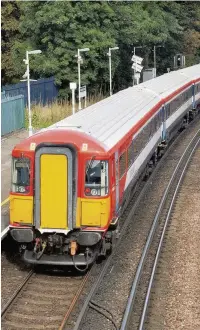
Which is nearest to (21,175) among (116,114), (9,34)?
(116,114)

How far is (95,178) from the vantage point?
11875 millimetres

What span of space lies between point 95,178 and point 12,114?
1710cm

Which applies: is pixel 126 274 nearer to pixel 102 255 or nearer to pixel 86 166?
pixel 102 255

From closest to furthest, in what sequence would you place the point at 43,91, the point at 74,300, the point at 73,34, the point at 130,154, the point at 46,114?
the point at 74,300 < the point at 130,154 < the point at 46,114 < the point at 73,34 < the point at 43,91

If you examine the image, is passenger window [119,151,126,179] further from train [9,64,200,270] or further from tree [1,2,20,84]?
tree [1,2,20,84]

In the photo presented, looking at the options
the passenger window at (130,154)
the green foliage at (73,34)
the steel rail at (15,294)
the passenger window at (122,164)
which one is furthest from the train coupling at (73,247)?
the green foliage at (73,34)

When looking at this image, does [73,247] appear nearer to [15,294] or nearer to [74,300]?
[74,300]

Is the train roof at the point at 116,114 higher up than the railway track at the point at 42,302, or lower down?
higher up

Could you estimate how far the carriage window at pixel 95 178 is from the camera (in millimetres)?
11812

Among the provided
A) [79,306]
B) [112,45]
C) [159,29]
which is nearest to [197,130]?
[112,45]

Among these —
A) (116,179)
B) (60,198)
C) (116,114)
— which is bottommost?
(60,198)

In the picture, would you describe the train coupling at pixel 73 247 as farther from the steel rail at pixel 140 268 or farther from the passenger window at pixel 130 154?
the passenger window at pixel 130 154

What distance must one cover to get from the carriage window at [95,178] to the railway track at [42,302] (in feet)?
6.10

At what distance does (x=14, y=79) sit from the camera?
44.0 m
